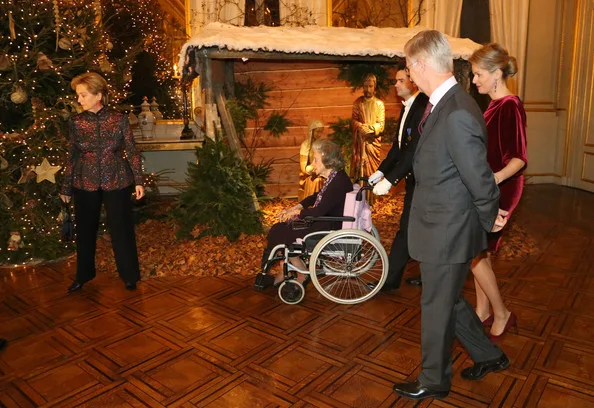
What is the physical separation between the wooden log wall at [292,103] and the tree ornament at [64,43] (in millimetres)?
3229

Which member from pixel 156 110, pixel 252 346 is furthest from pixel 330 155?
pixel 156 110

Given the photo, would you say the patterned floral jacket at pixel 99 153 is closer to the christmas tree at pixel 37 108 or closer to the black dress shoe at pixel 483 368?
the christmas tree at pixel 37 108

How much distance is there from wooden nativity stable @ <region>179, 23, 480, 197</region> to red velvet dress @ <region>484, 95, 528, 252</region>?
302 centimetres

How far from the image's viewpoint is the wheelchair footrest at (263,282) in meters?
4.23

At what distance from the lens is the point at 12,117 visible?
17.2ft

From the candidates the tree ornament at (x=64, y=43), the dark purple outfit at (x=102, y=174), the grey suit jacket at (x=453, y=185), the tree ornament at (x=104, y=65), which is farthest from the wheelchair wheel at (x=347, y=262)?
the tree ornament at (x=64, y=43)

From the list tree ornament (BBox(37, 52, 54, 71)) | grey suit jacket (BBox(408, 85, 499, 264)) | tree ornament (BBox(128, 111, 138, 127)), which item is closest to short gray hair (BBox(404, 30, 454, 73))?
grey suit jacket (BBox(408, 85, 499, 264))

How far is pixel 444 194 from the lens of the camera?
2305 mm

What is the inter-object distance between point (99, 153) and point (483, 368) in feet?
10.4

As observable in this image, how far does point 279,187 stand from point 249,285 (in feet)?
12.1

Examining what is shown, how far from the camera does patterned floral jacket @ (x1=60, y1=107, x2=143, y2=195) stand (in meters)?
4.04

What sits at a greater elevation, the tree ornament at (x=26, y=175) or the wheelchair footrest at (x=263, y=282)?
the tree ornament at (x=26, y=175)

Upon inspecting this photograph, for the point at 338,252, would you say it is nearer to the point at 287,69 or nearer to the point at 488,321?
the point at 488,321

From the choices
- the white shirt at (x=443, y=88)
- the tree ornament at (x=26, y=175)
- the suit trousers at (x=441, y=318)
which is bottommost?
the suit trousers at (x=441, y=318)
